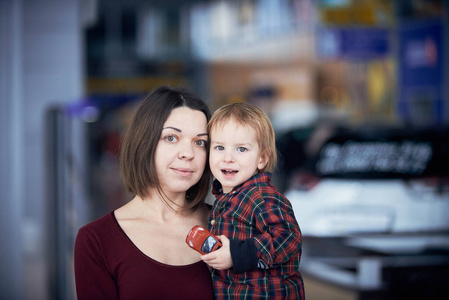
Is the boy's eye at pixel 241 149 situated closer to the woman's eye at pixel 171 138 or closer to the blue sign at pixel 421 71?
the woman's eye at pixel 171 138

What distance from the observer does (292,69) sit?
26.1 metres

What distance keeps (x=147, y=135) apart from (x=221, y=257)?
0.49m

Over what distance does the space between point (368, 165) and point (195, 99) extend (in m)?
3.74

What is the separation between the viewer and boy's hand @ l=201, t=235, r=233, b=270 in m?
1.94

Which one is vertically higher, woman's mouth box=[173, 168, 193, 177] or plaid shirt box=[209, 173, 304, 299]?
woman's mouth box=[173, 168, 193, 177]

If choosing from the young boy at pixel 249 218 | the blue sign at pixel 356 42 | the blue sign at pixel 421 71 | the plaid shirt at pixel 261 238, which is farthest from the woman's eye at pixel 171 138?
the blue sign at pixel 356 42

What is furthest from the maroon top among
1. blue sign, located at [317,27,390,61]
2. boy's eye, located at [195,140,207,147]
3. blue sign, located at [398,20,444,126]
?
blue sign, located at [317,27,390,61]

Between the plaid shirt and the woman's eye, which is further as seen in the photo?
the woman's eye

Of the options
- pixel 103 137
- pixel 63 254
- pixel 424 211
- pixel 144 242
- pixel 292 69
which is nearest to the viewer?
pixel 144 242

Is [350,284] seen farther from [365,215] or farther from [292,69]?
[292,69]

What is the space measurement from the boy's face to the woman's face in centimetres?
7

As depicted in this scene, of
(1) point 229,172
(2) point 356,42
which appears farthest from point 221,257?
(2) point 356,42

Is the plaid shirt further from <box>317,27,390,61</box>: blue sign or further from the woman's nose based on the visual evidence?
<box>317,27,390,61</box>: blue sign

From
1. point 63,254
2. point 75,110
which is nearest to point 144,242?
point 63,254
